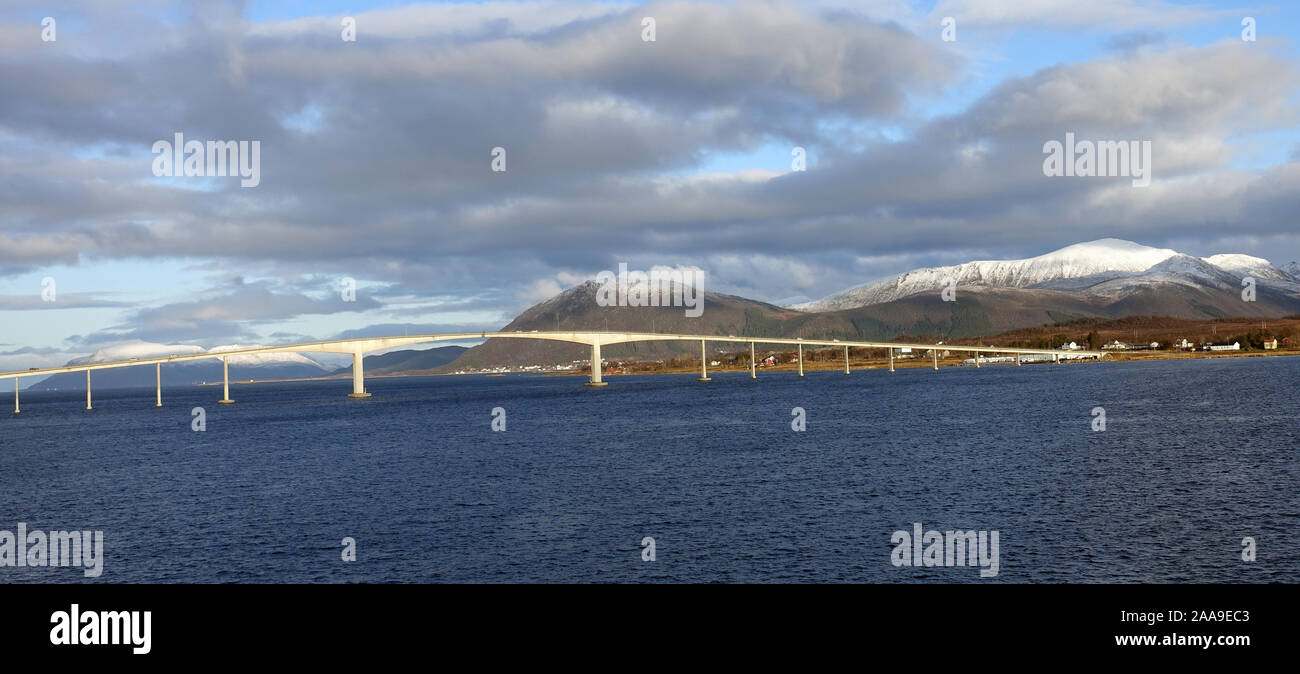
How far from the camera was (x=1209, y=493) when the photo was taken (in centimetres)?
4300

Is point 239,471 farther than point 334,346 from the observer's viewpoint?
No

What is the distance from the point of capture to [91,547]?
130 feet

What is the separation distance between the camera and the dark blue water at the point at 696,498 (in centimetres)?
3253

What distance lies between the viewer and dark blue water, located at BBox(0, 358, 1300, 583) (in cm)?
3253

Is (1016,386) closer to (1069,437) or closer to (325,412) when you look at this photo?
(1069,437)

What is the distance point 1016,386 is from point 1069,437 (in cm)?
8543

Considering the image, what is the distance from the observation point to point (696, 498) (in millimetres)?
46750
